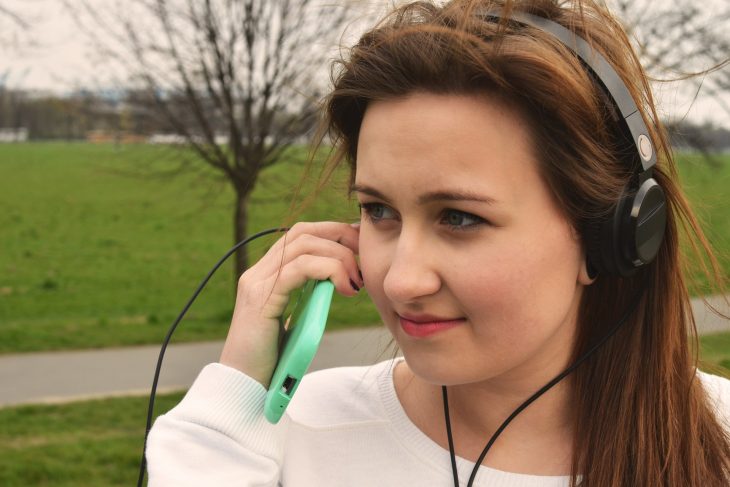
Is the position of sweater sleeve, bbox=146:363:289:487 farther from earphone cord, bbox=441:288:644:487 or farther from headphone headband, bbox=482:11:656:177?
headphone headband, bbox=482:11:656:177

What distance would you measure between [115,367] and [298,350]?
535 centimetres

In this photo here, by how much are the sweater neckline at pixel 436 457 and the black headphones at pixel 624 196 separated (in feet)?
1.34

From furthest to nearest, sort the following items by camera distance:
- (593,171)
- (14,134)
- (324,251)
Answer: (14,134) → (324,251) → (593,171)

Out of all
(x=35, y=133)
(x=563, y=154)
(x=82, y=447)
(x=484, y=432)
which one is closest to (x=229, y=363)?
(x=484, y=432)

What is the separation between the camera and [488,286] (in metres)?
1.30

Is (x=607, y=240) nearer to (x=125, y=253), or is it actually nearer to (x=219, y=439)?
(x=219, y=439)

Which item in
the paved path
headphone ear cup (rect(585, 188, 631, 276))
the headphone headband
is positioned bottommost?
the paved path

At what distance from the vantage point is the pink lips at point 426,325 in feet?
4.43

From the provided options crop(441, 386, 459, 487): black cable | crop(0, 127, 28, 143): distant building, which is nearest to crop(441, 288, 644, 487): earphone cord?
crop(441, 386, 459, 487): black cable

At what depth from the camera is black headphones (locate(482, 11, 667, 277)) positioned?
140 centimetres

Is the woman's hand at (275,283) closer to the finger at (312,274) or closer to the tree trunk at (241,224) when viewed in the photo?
the finger at (312,274)

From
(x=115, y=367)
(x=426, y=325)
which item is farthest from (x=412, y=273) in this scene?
(x=115, y=367)

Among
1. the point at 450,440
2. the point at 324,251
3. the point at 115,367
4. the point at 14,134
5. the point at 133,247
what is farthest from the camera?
the point at 14,134

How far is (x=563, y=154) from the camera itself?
1.36 metres
